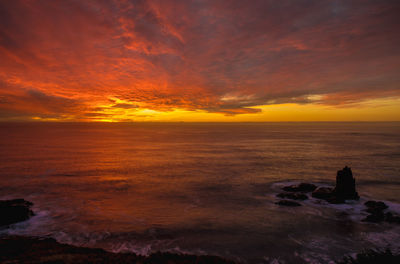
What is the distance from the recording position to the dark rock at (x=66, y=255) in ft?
49.0

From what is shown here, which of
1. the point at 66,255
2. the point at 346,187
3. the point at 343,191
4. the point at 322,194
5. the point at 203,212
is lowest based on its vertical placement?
the point at 203,212

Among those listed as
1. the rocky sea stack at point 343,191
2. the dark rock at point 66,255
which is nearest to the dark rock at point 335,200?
the rocky sea stack at point 343,191

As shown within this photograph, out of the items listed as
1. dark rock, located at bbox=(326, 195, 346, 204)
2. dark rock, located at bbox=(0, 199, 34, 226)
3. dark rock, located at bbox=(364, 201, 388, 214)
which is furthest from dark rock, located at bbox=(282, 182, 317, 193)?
dark rock, located at bbox=(0, 199, 34, 226)

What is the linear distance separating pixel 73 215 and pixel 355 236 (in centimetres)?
2930

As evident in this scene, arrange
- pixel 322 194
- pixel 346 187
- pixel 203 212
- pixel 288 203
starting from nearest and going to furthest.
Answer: pixel 203 212 < pixel 288 203 < pixel 346 187 < pixel 322 194

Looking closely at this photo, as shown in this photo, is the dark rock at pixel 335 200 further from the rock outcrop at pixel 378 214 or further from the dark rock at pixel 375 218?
the dark rock at pixel 375 218

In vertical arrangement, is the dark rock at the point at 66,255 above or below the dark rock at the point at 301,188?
above

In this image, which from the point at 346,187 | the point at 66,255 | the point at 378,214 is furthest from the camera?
the point at 346,187

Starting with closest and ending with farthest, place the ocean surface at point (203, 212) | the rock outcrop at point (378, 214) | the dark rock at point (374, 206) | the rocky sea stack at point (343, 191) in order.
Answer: the ocean surface at point (203, 212) → the rock outcrop at point (378, 214) → the dark rock at point (374, 206) → the rocky sea stack at point (343, 191)

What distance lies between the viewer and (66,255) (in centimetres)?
1538

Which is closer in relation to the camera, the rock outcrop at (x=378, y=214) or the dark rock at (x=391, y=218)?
the dark rock at (x=391, y=218)

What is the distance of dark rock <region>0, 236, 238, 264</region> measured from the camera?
588 inches

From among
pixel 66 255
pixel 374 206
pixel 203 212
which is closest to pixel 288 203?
pixel 374 206

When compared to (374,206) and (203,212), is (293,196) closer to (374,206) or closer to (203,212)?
(374,206)
